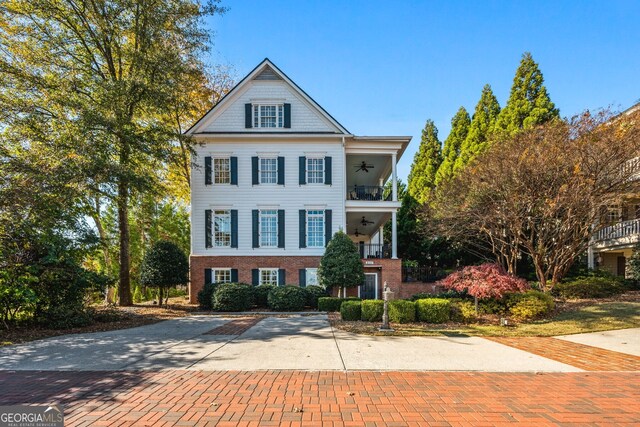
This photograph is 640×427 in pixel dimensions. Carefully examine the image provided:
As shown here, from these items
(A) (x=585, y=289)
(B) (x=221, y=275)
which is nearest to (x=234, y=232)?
(B) (x=221, y=275)

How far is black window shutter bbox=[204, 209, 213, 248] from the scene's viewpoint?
64.2 ft

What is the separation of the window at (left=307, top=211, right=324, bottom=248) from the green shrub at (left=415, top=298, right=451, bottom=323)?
8.65 m

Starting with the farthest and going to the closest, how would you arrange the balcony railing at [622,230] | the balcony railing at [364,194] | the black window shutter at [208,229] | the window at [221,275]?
the balcony railing at [364,194] < the balcony railing at [622,230] < the black window shutter at [208,229] < the window at [221,275]

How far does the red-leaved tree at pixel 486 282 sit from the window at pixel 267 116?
1263 centimetres

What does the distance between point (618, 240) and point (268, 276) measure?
2069 cm

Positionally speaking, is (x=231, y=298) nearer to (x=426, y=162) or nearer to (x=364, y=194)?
(x=364, y=194)

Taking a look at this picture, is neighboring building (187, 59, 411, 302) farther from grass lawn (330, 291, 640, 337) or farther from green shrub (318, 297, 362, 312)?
grass lawn (330, 291, 640, 337)

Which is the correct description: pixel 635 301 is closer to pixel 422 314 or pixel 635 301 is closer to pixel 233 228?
pixel 422 314

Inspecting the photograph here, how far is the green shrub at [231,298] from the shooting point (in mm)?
15969

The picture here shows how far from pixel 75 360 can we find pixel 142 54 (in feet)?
46.2

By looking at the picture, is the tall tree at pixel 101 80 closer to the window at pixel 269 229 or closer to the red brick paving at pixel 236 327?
the window at pixel 269 229

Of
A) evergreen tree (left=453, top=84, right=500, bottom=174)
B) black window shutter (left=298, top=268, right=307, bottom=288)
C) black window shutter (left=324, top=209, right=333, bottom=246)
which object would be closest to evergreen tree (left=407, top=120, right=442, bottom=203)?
evergreen tree (left=453, top=84, right=500, bottom=174)

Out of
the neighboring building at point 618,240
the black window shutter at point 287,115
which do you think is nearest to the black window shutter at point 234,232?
the black window shutter at point 287,115

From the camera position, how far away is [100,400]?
193 inches
